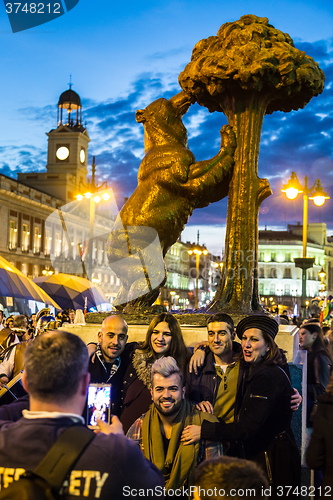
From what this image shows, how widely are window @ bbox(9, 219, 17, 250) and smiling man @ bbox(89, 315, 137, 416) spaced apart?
47458 millimetres

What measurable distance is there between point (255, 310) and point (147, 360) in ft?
6.09

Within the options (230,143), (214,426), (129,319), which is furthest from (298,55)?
(214,426)

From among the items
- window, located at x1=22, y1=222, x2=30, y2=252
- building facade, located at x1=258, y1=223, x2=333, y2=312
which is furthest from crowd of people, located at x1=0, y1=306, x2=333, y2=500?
building facade, located at x1=258, y1=223, x2=333, y2=312

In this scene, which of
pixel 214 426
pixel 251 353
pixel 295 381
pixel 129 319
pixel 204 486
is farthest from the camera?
pixel 129 319

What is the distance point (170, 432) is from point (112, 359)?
0.92m

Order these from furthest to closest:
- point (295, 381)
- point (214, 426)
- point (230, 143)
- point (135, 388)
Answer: point (230, 143)
point (295, 381)
point (135, 388)
point (214, 426)

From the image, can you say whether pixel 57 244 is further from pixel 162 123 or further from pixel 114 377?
pixel 114 377

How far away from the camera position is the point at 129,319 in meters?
5.02

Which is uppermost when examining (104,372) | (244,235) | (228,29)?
(228,29)

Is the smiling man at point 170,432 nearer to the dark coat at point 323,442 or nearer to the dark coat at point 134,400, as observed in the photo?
the dark coat at point 134,400

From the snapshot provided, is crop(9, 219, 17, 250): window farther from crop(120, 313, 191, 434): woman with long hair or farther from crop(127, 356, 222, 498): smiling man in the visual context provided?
crop(127, 356, 222, 498): smiling man

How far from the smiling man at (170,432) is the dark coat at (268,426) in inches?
6.9

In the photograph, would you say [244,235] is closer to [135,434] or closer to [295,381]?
[295,381]

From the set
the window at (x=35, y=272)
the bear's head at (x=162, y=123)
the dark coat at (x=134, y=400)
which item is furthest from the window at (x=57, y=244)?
the dark coat at (x=134, y=400)
